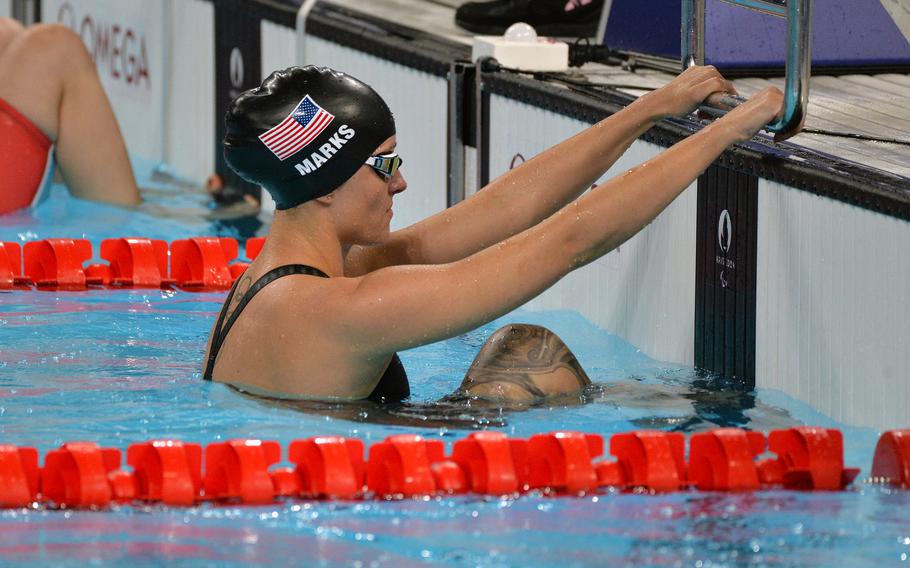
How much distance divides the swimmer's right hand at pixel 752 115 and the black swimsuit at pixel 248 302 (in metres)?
0.85

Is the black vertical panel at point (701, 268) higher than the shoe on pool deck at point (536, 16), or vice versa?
the shoe on pool deck at point (536, 16)

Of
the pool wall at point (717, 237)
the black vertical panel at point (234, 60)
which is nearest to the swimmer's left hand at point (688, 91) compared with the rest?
the pool wall at point (717, 237)

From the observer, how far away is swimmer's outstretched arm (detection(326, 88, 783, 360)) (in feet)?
9.67

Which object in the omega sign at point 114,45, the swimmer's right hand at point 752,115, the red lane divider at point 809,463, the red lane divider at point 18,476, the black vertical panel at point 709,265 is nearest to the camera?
the red lane divider at point 18,476

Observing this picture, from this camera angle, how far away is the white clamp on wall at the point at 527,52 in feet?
17.1

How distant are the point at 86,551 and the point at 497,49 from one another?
120 inches

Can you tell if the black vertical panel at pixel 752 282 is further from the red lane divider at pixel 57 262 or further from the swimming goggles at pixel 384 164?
the red lane divider at pixel 57 262

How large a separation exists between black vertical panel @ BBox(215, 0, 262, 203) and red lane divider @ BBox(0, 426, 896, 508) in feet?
13.6

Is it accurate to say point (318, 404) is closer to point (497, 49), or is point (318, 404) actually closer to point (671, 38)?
point (497, 49)

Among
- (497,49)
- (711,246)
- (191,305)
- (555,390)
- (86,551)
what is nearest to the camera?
(86,551)

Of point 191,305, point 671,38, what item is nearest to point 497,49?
point 671,38

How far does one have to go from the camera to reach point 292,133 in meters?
3.16

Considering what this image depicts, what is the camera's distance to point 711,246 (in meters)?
3.99

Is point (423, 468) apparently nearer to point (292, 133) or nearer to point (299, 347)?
point (299, 347)
